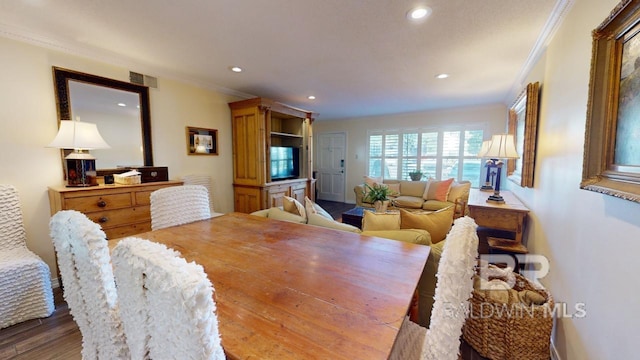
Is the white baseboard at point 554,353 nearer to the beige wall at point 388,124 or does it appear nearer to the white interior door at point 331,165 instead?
the beige wall at point 388,124

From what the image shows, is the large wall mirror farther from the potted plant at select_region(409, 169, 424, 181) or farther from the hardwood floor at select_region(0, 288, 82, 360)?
the potted plant at select_region(409, 169, 424, 181)

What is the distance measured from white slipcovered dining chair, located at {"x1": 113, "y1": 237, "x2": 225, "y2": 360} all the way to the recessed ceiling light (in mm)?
2055

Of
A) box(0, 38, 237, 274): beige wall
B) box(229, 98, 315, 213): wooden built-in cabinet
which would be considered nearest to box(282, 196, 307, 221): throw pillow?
box(229, 98, 315, 213): wooden built-in cabinet

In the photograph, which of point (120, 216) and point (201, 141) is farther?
point (201, 141)

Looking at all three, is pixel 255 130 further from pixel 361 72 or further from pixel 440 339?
pixel 440 339

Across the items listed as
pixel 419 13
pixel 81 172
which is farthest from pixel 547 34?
pixel 81 172

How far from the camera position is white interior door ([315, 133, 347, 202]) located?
673 cm

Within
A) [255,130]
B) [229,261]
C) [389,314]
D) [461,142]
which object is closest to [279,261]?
[229,261]

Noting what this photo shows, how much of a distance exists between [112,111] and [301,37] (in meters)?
2.29

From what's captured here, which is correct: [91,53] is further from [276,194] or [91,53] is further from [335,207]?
[335,207]

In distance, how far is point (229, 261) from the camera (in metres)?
1.22

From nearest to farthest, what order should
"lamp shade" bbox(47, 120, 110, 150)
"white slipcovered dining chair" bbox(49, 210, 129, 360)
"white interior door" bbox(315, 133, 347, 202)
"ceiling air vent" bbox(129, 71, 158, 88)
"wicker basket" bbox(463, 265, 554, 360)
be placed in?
"white slipcovered dining chair" bbox(49, 210, 129, 360) → "wicker basket" bbox(463, 265, 554, 360) → "lamp shade" bbox(47, 120, 110, 150) → "ceiling air vent" bbox(129, 71, 158, 88) → "white interior door" bbox(315, 133, 347, 202)

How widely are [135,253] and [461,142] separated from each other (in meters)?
5.84

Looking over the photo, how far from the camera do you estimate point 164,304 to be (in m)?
0.57
